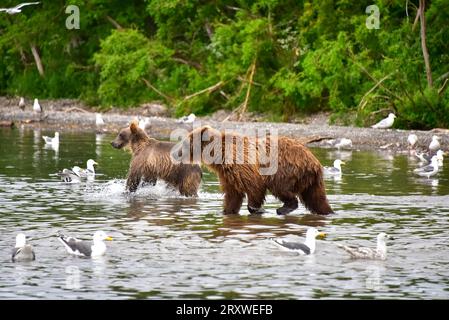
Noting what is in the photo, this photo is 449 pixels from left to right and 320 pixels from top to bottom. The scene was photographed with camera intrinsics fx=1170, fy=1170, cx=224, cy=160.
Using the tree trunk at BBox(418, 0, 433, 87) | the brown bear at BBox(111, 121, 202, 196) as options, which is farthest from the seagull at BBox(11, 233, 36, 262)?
the tree trunk at BBox(418, 0, 433, 87)

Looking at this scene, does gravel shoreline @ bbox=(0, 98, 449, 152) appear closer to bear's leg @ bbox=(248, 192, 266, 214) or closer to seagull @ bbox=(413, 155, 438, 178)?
seagull @ bbox=(413, 155, 438, 178)

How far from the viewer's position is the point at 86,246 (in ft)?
39.1

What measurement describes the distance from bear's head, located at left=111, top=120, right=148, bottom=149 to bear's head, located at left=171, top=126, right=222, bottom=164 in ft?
6.62

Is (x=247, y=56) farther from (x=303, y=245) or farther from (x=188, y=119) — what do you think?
(x=303, y=245)

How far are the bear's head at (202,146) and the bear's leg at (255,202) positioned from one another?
651 millimetres

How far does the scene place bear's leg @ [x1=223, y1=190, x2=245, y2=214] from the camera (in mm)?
14531

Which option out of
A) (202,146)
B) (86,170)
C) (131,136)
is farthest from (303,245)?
(86,170)

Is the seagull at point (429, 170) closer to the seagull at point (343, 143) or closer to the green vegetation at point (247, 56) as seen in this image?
the seagull at point (343, 143)

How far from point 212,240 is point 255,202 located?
5.46 ft

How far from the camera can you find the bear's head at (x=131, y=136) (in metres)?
17.1

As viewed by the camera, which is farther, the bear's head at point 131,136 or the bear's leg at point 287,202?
the bear's head at point 131,136

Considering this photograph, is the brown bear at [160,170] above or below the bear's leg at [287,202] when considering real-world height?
above

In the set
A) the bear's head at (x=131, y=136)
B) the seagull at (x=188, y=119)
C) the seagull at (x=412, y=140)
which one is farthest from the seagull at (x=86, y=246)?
the seagull at (x=188, y=119)
